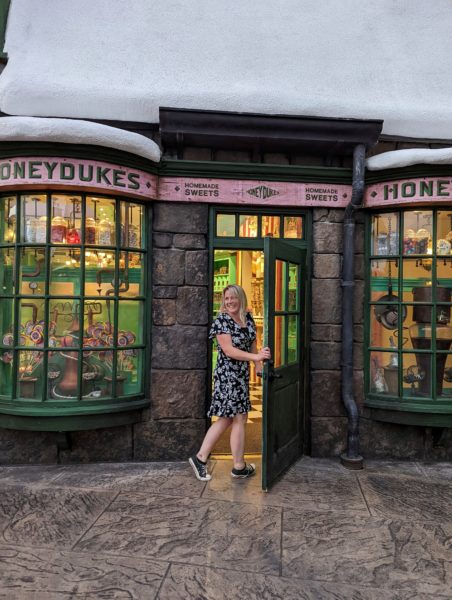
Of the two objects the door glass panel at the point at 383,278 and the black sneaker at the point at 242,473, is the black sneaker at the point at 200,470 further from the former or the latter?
the door glass panel at the point at 383,278

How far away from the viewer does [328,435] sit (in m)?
5.01

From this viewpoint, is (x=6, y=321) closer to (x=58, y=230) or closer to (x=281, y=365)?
(x=58, y=230)

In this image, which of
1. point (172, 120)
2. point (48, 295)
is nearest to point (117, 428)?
point (48, 295)

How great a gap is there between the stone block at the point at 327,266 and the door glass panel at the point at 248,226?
0.74 metres

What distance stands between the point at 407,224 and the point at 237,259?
4040 mm

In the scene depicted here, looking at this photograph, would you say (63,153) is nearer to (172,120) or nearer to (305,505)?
(172,120)

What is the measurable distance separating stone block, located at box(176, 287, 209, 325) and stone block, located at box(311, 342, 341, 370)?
4.12 feet

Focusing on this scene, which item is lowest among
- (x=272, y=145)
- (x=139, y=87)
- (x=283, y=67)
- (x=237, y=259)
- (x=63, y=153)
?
(x=237, y=259)

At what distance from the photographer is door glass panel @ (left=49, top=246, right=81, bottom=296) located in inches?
180

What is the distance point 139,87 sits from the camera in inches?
190

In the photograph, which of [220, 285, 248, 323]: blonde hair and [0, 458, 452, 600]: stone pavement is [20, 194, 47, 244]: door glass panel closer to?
[220, 285, 248, 323]: blonde hair

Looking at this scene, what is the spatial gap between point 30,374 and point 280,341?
2.51 meters

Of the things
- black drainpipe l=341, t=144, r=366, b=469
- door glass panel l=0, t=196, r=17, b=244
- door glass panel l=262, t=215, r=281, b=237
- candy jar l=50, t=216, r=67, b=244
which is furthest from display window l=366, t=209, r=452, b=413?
door glass panel l=0, t=196, r=17, b=244

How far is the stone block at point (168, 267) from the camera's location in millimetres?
4871
